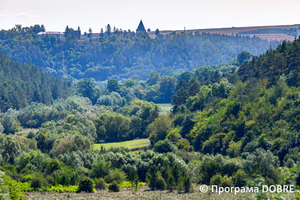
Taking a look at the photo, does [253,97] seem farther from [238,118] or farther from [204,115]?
[204,115]

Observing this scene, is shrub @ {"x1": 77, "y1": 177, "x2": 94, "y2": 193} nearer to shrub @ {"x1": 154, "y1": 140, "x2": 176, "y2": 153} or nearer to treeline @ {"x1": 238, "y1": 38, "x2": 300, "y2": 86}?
shrub @ {"x1": 154, "y1": 140, "x2": 176, "y2": 153}

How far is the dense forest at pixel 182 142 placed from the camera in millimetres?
34188

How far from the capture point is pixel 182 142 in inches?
2251

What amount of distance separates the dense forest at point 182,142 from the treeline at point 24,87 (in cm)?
1278

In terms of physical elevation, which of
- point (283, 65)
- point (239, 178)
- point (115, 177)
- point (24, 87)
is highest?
point (283, 65)

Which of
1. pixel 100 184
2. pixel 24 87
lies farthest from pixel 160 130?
pixel 24 87

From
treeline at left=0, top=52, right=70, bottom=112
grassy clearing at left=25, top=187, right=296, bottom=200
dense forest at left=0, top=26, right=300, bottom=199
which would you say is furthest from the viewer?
treeline at left=0, top=52, right=70, bottom=112

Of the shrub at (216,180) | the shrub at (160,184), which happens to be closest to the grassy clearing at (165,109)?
the shrub at (216,180)

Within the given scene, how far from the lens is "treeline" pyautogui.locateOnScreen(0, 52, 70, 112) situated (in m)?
103

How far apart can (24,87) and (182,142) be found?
70.1 meters

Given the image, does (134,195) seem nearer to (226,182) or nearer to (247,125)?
(226,182)

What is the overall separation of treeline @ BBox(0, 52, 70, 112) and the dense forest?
1278cm

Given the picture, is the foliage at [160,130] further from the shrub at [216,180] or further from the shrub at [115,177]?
the shrub at [216,180]

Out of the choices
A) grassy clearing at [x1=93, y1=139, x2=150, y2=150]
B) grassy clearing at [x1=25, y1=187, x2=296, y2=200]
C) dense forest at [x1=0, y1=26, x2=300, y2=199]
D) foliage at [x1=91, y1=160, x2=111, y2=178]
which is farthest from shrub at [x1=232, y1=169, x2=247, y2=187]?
grassy clearing at [x1=93, y1=139, x2=150, y2=150]
